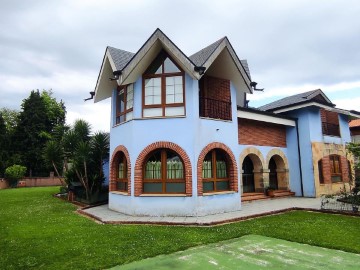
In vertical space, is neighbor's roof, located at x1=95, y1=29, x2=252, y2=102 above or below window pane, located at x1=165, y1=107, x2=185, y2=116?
above

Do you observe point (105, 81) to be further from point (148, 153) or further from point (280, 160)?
point (280, 160)

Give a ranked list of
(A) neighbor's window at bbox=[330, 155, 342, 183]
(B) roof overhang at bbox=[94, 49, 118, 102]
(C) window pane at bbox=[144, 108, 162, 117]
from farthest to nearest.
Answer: (A) neighbor's window at bbox=[330, 155, 342, 183] < (B) roof overhang at bbox=[94, 49, 118, 102] < (C) window pane at bbox=[144, 108, 162, 117]

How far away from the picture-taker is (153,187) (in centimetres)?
1019

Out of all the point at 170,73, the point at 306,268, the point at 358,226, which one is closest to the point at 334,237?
the point at 358,226

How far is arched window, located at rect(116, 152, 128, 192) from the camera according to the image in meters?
11.3

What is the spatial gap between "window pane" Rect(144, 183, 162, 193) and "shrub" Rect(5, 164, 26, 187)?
28.7 m

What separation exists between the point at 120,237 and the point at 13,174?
1232 inches

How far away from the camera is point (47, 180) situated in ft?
117

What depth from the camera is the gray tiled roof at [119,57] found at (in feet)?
36.5

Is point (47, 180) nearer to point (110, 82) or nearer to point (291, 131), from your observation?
point (110, 82)

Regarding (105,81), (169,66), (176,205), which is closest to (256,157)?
(176,205)

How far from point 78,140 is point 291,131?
13.2 metres

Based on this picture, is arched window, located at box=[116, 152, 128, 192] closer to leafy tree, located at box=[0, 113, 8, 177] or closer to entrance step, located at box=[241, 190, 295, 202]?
entrance step, located at box=[241, 190, 295, 202]

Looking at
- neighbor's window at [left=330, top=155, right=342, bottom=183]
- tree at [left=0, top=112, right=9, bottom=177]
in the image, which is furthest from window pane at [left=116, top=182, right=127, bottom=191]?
tree at [left=0, top=112, right=9, bottom=177]
